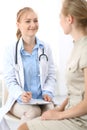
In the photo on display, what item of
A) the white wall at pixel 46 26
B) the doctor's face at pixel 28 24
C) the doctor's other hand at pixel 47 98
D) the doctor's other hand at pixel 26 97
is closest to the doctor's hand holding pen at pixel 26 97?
the doctor's other hand at pixel 26 97

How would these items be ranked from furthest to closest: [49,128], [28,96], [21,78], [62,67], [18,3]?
[62,67] → [18,3] → [21,78] → [28,96] → [49,128]

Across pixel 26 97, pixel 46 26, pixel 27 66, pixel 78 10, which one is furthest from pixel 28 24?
pixel 46 26

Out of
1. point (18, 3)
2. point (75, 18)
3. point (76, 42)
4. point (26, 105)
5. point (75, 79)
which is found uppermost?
point (18, 3)

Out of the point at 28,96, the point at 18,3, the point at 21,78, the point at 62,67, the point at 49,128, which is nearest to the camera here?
the point at 49,128

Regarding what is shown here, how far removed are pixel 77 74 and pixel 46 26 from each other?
2056 mm

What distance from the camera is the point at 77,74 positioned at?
47.6 inches

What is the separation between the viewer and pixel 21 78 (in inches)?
72.6

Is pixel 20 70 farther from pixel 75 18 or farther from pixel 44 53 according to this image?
pixel 75 18

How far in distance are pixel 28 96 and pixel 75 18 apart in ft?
2.33

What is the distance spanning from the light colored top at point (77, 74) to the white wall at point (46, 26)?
1848mm

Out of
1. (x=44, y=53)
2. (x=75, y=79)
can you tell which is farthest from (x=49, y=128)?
(x=44, y=53)

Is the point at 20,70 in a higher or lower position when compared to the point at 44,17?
lower

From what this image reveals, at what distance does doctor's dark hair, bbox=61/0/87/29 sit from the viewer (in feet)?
3.97

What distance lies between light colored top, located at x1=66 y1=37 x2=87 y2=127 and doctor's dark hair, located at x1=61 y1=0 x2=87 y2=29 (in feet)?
0.27
